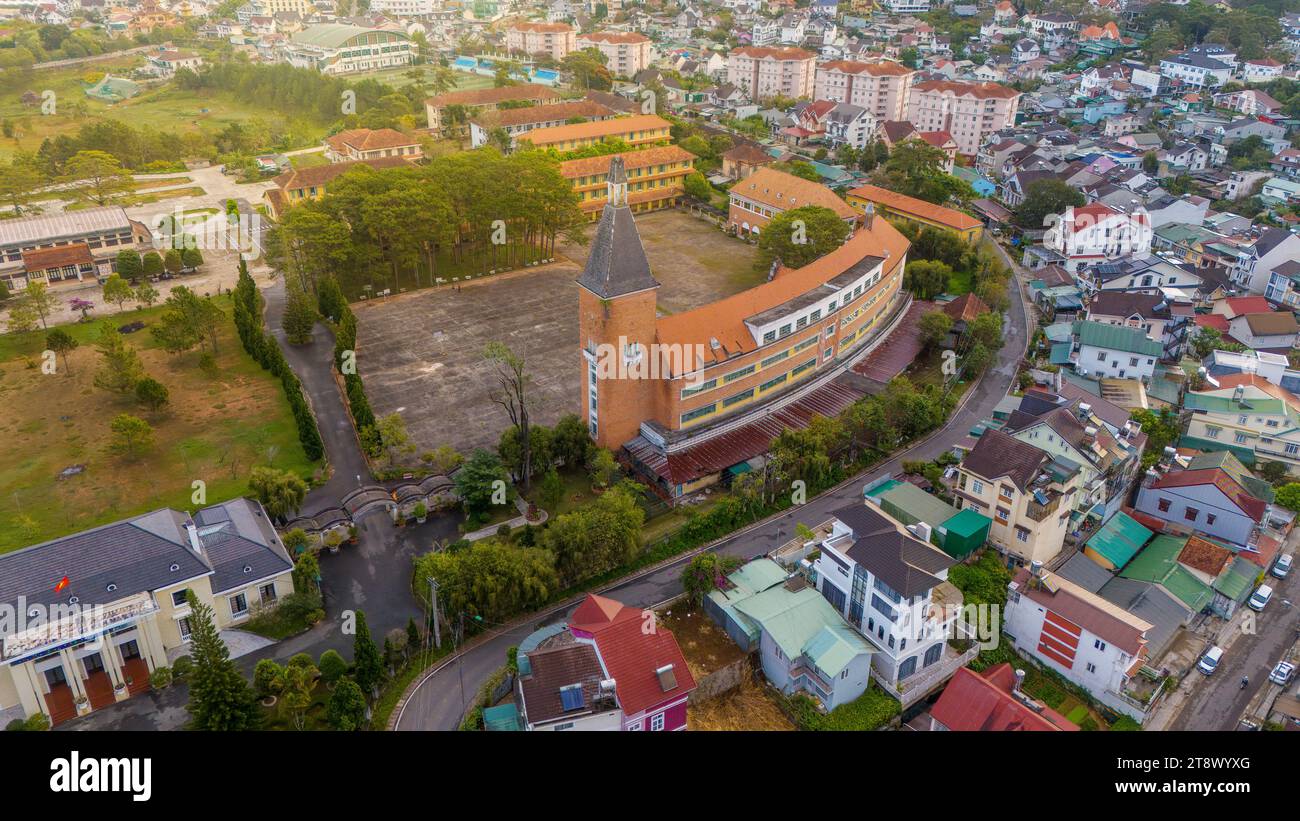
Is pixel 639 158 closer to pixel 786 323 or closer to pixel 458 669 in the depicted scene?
pixel 786 323

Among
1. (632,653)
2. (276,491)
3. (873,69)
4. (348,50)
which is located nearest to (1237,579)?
(632,653)

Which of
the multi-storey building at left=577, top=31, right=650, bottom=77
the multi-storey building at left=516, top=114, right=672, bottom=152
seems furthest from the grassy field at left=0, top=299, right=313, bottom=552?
the multi-storey building at left=577, top=31, right=650, bottom=77

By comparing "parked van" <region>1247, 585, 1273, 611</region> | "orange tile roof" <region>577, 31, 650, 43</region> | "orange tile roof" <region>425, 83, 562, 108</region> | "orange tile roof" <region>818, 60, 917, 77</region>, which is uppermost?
"orange tile roof" <region>577, 31, 650, 43</region>

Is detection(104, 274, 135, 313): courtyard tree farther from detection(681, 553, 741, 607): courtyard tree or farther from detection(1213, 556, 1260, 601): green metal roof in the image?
detection(1213, 556, 1260, 601): green metal roof

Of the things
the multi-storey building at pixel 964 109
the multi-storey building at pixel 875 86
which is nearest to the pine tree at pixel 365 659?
the multi-storey building at pixel 964 109

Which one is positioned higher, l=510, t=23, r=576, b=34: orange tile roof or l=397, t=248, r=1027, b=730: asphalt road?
l=510, t=23, r=576, b=34: orange tile roof

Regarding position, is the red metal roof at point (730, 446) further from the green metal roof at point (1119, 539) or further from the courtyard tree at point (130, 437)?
the courtyard tree at point (130, 437)
